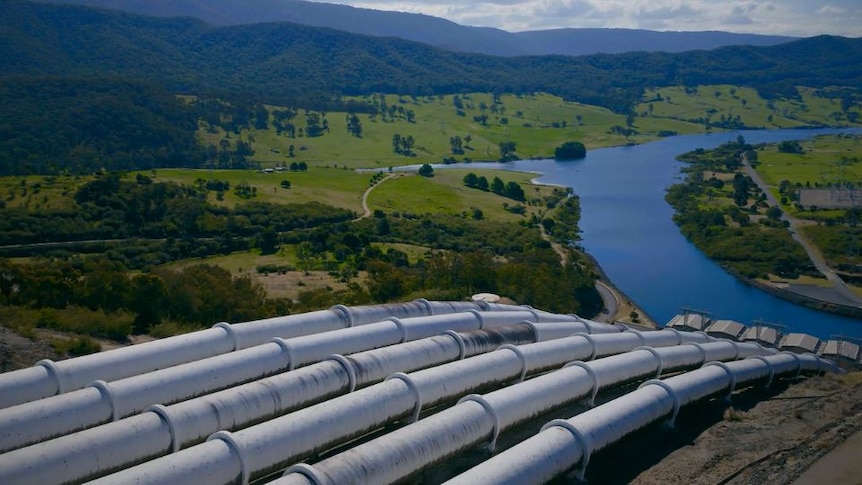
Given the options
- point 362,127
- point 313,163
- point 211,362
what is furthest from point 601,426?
point 362,127

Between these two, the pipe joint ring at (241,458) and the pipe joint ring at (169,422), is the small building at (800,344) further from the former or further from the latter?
the pipe joint ring at (169,422)

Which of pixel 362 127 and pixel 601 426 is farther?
pixel 362 127

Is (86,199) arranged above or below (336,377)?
Answer: below

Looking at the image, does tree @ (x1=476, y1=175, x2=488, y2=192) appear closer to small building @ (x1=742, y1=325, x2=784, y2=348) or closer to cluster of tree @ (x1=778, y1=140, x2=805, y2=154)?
small building @ (x1=742, y1=325, x2=784, y2=348)

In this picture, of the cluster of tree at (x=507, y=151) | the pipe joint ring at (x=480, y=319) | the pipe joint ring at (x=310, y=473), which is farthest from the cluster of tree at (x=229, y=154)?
the pipe joint ring at (x=310, y=473)

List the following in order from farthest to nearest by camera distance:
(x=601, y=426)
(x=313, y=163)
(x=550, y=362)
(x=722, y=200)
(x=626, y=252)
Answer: (x=313, y=163), (x=722, y=200), (x=626, y=252), (x=550, y=362), (x=601, y=426)

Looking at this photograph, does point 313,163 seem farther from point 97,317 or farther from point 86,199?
point 97,317
